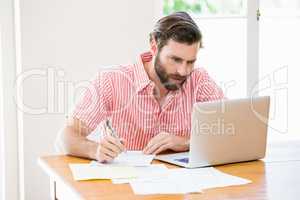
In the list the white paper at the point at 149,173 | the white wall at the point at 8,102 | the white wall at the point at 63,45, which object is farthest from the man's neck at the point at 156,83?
the white wall at the point at 8,102

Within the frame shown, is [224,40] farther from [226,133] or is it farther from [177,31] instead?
[226,133]

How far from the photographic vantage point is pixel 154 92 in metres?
2.71

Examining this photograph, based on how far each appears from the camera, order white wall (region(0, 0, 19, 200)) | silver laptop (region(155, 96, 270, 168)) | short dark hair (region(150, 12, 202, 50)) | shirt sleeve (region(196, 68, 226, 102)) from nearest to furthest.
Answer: silver laptop (region(155, 96, 270, 168))
short dark hair (region(150, 12, 202, 50))
shirt sleeve (region(196, 68, 226, 102))
white wall (region(0, 0, 19, 200))

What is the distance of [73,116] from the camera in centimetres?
255

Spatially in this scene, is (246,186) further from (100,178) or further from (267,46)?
(267,46)

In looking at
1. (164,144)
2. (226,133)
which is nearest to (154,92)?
(164,144)

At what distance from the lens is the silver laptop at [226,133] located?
215 cm

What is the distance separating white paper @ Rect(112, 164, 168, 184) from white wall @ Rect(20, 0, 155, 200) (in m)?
1.42

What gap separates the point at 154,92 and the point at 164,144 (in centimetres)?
39

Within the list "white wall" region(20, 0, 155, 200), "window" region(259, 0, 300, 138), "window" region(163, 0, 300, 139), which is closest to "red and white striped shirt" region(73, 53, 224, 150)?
"white wall" region(20, 0, 155, 200)

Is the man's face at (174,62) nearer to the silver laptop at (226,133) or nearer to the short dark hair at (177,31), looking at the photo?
the short dark hair at (177,31)

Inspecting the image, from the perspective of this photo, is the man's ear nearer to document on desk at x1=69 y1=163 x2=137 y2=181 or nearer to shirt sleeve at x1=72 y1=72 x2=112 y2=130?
shirt sleeve at x1=72 y1=72 x2=112 y2=130

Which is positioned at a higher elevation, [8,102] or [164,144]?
[8,102]

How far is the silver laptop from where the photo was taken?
7.05ft
